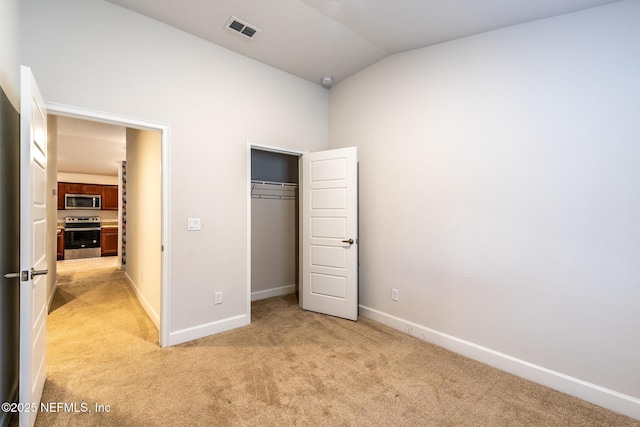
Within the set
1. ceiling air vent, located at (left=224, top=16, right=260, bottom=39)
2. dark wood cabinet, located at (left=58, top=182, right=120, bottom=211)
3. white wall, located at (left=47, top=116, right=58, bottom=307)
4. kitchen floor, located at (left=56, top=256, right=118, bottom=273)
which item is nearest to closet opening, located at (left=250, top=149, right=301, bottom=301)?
ceiling air vent, located at (left=224, top=16, right=260, bottom=39)

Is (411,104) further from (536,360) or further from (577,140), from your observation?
(536,360)

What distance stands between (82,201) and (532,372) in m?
10.6

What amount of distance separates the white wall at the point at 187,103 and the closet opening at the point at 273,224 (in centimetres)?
95

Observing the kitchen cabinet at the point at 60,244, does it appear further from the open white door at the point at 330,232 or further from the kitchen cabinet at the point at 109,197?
the open white door at the point at 330,232

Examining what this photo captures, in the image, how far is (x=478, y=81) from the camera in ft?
8.32

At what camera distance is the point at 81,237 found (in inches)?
311

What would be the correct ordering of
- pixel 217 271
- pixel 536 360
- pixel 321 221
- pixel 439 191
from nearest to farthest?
pixel 536 360
pixel 439 191
pixel 217 271
pixel 321 221

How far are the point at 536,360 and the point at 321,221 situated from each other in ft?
7.94

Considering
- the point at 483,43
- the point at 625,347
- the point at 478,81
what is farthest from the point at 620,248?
the point at 483,43

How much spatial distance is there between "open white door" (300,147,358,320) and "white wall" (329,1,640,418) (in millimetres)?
318

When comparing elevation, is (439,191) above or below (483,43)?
below

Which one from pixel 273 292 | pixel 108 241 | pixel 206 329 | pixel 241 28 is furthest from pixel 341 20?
pixel 108 241

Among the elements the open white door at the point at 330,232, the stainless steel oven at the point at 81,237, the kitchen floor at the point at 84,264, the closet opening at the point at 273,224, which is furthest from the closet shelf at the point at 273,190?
the stainless steel oven at the point at 81,237

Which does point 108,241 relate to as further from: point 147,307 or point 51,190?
point 147,307
